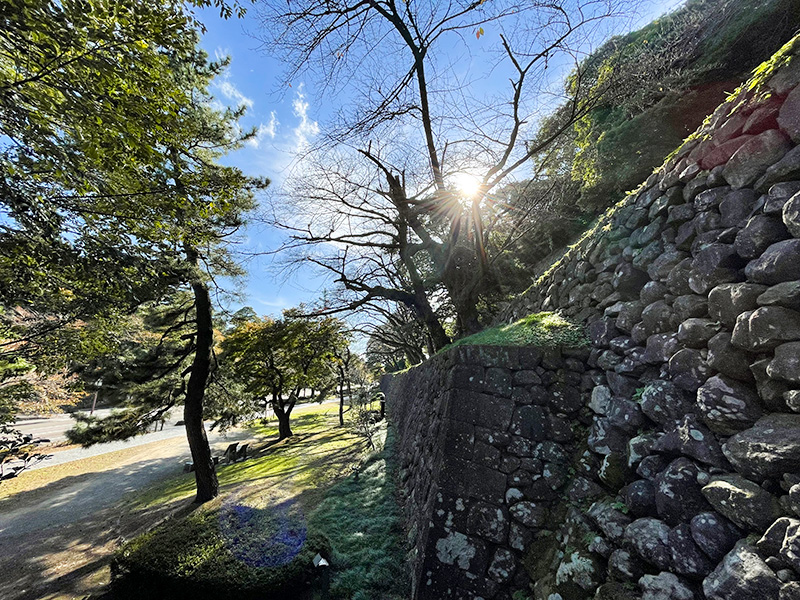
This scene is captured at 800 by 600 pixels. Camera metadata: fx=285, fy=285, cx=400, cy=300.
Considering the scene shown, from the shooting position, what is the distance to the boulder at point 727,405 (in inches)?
68.5

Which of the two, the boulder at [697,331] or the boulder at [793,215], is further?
the boulder at [697,331]

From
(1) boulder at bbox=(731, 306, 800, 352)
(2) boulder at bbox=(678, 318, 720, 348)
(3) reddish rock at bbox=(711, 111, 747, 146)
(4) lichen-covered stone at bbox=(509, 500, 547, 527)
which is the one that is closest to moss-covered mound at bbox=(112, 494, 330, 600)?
(4) lichen-covered stone at bbox=(509, 500, 547, 527)

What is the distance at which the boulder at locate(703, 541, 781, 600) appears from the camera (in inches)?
53.2

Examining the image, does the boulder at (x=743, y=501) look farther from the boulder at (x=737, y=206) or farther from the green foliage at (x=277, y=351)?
the green foliage at (x=277, y=351)

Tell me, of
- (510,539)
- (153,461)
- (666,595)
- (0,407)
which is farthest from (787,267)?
(153,461)

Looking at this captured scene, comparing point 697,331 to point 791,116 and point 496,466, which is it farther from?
point 496,466

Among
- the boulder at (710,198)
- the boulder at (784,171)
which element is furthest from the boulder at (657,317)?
the boulder at (784,171)

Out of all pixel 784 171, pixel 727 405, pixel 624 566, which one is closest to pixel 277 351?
pixel 624 566

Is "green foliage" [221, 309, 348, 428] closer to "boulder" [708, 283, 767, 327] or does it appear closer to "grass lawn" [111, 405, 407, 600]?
"grass lawn" [111, 405, 407, 600]

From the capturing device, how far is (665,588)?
173cm

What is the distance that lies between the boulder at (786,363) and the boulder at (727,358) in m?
0.17

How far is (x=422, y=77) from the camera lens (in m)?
5.25

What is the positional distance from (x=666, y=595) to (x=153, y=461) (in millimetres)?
21315

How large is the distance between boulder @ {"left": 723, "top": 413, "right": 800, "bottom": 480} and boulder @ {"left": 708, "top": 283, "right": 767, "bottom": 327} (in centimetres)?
64
